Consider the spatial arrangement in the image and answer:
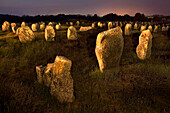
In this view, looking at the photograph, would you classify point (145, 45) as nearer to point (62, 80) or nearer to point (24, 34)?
point (62, 80)

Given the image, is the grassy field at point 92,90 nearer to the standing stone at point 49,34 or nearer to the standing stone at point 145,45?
the standing stone at point 145,45

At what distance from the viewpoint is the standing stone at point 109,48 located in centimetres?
860

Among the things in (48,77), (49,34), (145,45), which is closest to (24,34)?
(49,34)

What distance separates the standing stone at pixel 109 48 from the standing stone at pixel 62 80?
385 centimetres

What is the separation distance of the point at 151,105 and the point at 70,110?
3456 mm

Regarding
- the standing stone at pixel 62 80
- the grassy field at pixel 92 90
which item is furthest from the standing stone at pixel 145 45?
the standing stone at pixel 62 80

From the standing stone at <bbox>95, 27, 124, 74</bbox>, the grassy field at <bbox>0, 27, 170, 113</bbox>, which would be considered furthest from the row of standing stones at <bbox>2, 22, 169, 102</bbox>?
the grassy field at <bbox>0, 27, 170, 113</bbox>

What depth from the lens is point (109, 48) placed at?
878cm

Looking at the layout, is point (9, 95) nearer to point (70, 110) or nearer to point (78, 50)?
point (70, 110)

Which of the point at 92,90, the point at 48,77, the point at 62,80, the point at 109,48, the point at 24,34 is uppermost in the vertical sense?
the point at 24,34

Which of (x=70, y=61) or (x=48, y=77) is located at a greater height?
(x=70, y=61)

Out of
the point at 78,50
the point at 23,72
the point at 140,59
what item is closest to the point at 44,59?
the point at 23,72

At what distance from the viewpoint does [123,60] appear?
40.9 feet

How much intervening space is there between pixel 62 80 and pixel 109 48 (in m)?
Result: 4.48
